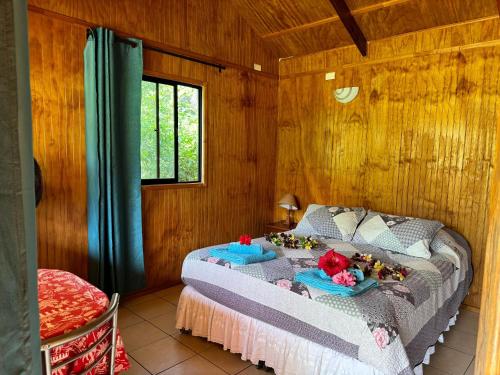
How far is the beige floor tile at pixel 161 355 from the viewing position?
2.23 m

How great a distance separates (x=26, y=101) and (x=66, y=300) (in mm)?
1148

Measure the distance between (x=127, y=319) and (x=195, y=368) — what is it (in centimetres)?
91

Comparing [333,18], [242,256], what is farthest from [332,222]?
[333,18]

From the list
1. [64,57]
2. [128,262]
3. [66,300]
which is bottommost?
[128,262]

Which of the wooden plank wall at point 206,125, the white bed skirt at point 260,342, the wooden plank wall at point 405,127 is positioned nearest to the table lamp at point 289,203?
the wooden plank wall at point 405,127

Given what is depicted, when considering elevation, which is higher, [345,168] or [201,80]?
[201,80]

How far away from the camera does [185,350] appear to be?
2.41m

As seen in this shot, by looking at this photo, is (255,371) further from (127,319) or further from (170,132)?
(170,132)

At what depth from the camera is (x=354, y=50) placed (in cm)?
378

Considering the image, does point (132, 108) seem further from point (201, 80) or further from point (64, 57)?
point (201, 80)

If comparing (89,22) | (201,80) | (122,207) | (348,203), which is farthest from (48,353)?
(348,203)

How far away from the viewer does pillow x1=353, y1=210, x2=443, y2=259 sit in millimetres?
2805

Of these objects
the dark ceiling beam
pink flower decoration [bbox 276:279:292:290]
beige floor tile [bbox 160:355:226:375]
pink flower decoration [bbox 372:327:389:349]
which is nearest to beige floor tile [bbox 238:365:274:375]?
beige floor tile [bbox 160:355:226:375]

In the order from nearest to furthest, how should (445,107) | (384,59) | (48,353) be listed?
(48,353)
(445,107)
(384,59)
